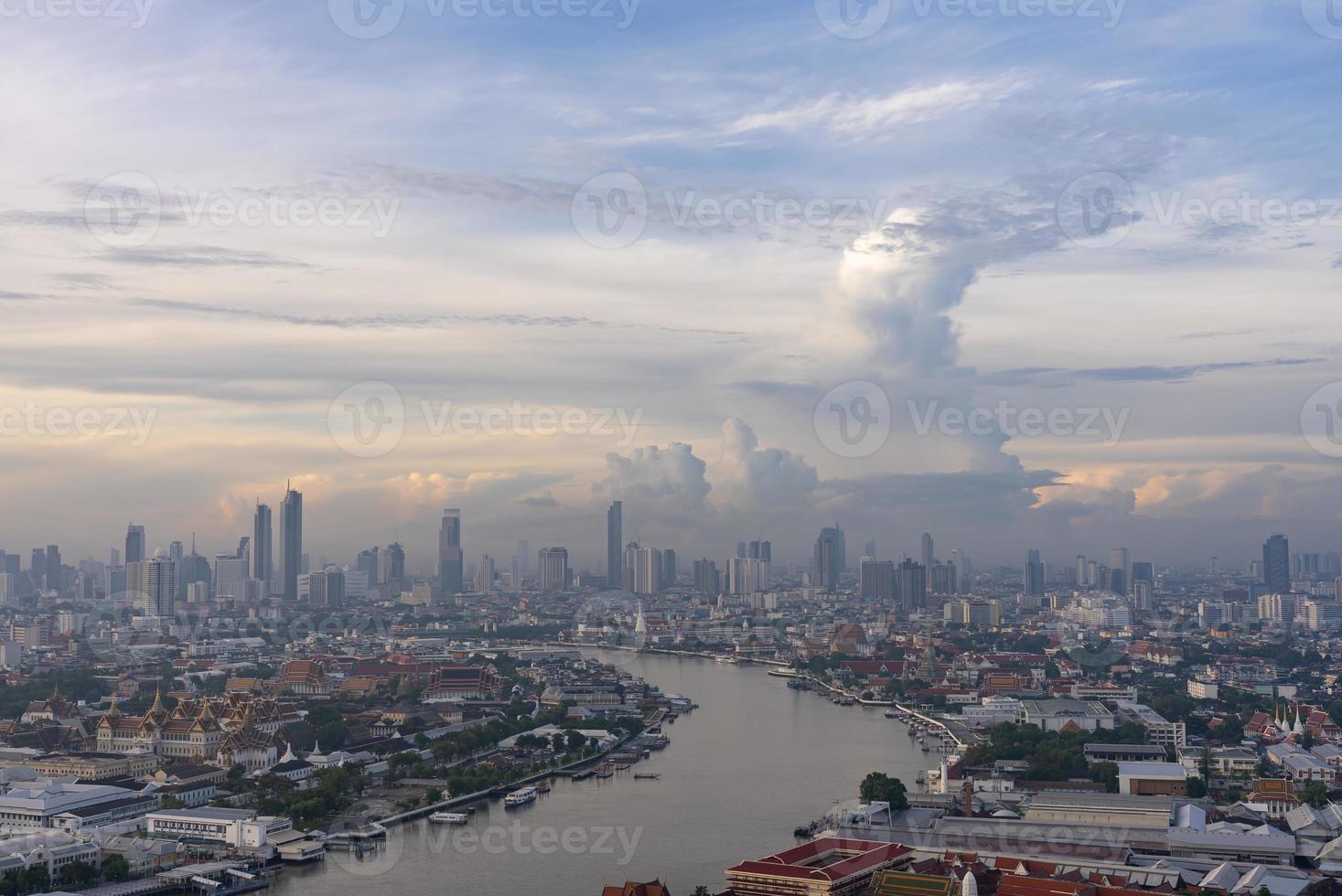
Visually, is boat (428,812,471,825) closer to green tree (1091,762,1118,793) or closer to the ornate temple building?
the ornate temple building

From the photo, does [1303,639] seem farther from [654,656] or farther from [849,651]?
[654,656]

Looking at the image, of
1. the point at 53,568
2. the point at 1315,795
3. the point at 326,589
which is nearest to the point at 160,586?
the point at 326,589

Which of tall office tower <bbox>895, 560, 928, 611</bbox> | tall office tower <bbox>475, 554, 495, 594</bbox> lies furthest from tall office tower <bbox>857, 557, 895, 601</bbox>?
tall office tower <bbox>475, 554, 495, 594</bbox>

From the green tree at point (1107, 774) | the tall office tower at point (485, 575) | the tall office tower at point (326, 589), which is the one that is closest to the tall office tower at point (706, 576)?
the tall office tower at point (485, 575)

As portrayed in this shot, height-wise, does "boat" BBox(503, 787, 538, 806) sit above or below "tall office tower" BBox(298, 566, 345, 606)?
below

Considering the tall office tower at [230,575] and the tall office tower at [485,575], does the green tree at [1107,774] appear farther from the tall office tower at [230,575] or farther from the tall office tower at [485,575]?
the tall office tower at [485,575]

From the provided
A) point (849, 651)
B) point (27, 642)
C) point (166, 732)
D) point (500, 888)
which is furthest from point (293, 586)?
point (500, 888)
